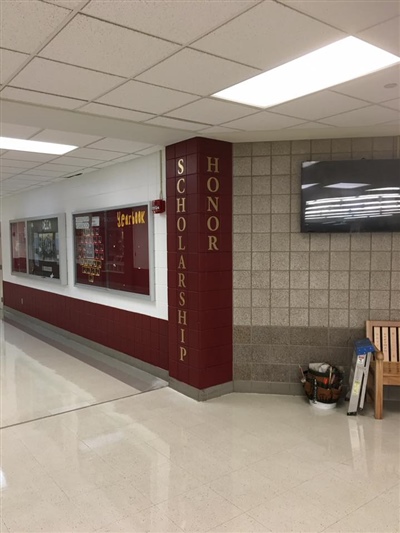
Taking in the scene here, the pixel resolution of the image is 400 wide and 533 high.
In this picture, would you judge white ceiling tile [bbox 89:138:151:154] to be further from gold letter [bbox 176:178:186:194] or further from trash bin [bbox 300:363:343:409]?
trash bin [bbox 300:363:343:409]

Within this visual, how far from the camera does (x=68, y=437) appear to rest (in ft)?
12.0

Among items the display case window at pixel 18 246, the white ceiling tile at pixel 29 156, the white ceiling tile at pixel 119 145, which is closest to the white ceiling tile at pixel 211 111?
the white ceiling tile at pixel 119 145

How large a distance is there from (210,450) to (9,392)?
8.71ft

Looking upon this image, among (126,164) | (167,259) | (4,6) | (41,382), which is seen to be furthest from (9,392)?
(4,6)

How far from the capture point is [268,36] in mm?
2215

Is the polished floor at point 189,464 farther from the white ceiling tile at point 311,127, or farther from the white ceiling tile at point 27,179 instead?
the white ceiling tile at point 27,179

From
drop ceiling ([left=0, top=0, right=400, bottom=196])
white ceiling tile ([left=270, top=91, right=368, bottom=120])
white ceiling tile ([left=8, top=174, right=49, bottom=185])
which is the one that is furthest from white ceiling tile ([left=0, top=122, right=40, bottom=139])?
white ceiling tile ([left=8, top=174, right=49, bottom=185])

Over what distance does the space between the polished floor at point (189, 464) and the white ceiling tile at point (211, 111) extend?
2.77 m

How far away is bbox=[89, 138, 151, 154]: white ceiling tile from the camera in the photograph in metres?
4.50

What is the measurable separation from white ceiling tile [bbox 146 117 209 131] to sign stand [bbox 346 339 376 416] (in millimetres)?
2598

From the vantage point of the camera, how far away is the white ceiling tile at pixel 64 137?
4117 mm

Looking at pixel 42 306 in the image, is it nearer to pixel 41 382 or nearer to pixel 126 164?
pixel 41 382

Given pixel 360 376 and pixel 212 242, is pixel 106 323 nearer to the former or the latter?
pixel 212 242

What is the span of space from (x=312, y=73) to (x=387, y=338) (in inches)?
110
